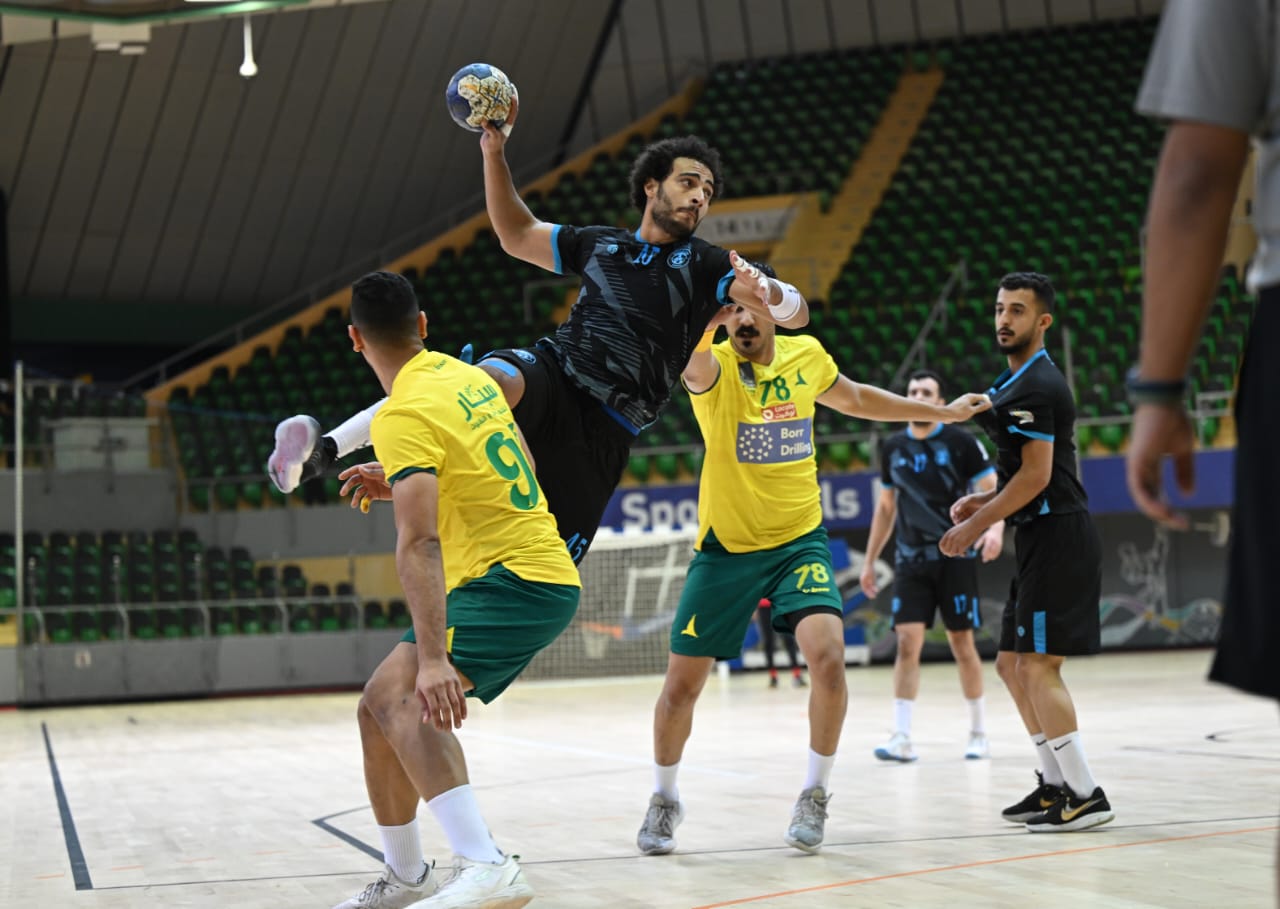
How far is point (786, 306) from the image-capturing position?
457cm

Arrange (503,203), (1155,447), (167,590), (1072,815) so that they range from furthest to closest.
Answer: (167,590) < (1072,815) < (503,203) < (1155,447)

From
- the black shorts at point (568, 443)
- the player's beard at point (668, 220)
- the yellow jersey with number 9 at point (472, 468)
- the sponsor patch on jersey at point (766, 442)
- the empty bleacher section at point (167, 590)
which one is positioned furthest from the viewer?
the empty bleacher section at point (167, 590)

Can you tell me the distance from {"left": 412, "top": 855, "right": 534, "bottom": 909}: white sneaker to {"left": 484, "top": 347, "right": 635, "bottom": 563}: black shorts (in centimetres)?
122

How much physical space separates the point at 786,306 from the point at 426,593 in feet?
5.46

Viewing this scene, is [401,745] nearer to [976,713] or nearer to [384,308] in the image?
[384,308]

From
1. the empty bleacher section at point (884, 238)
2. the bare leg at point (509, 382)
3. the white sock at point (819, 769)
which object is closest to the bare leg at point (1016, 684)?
the white sock at point (819, 769)

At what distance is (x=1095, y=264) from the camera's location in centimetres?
2203

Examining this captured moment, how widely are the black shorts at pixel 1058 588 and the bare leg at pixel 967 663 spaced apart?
2.64 m

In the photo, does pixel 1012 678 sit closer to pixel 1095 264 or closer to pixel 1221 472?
pixel 1221 472

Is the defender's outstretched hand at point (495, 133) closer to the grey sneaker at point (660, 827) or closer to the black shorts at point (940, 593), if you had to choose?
the grey sneaker at point (660, 827)

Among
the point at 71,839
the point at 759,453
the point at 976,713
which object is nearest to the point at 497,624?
the point at 759,453

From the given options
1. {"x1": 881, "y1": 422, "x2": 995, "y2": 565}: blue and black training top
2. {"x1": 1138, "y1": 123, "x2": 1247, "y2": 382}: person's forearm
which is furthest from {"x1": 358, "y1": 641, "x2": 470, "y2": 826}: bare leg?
{"x1": 881, "y1": 422, "x2": 995, "y2": 565}: blue and black training top

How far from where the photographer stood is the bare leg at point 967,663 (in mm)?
8211

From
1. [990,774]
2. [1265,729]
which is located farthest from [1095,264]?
[990,774]
